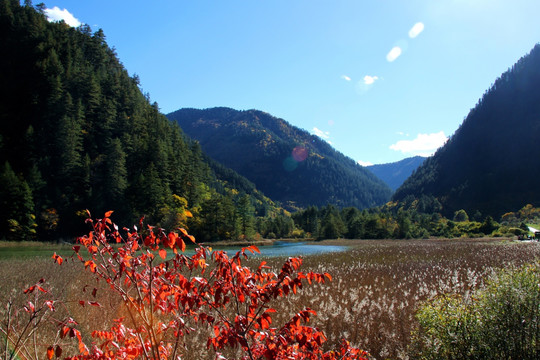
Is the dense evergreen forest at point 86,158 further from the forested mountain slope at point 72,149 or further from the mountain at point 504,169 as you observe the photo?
the mountain at point 504,169

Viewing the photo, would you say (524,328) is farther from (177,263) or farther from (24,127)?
(24,127)

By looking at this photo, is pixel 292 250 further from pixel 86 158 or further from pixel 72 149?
pixel 72 149

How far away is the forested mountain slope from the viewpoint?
200 feet

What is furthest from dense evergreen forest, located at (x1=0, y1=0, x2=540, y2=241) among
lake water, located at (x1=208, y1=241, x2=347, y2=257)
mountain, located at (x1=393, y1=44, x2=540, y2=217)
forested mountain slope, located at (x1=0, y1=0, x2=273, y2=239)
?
mountain, located at (x1=393, y1=44, x2=540, y2=217)

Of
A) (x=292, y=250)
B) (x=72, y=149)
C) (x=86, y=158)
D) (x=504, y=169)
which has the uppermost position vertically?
(x=504, y=169)

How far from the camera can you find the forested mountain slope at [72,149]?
2403 inches

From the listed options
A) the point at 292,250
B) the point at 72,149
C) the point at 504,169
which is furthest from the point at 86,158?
the point at 504,169

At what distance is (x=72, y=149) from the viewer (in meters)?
66.5

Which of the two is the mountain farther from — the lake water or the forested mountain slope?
the forested mountain slope

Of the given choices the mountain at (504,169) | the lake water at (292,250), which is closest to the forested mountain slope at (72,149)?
the lake water at (292,250)

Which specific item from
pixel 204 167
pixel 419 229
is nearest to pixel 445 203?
pixel 419 229

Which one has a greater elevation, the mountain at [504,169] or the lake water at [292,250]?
the mountain at [504,169]

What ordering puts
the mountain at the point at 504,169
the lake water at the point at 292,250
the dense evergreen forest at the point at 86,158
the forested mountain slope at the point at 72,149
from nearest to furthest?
the lake water at the point at 292,250 < the forested mountain slope at the point at 72,149 < the dense evergreen forest at the point at 86,158 < the mountain at the point at 504,169

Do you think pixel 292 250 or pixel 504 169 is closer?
pixel 292 250
